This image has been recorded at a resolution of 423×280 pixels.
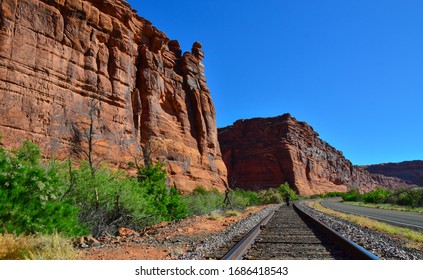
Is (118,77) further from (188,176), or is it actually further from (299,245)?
(299,245)

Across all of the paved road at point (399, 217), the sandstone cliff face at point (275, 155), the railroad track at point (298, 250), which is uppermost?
the sandstone cliff face at point (275, 155)

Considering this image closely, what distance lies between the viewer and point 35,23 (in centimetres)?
3275

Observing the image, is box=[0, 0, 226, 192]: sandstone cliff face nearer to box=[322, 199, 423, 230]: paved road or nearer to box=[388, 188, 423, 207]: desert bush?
box=[322, 199, 423, 230]: paved road

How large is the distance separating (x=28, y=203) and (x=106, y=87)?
33.0 m

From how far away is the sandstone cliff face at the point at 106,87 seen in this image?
30.4 m

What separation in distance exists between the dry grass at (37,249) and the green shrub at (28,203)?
1052 mm

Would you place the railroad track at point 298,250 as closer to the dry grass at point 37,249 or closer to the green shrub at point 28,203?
the dry grass at point 37,249

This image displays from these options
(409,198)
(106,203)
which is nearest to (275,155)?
(409,198)

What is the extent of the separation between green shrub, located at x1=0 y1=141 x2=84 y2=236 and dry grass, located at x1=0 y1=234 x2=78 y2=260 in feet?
3.45

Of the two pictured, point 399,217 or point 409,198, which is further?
point 409,198

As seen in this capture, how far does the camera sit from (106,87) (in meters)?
38.9

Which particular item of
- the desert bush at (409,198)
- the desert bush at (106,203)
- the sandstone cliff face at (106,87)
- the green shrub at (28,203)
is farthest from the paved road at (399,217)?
the sandstone cliff face at (106,87)

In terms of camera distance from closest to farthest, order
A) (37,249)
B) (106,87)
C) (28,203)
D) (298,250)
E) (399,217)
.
Result: (37,249) < (298,250) < (28,203) < (399,217) < (106,87)

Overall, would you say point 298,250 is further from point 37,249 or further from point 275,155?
point 275,155
